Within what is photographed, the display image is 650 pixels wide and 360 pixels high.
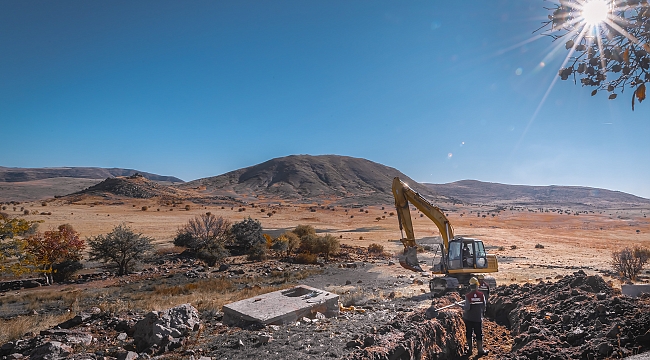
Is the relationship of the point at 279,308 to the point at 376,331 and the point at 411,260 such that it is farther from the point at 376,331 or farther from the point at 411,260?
the point at 411,260

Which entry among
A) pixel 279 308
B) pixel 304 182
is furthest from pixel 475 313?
pixel 304 182

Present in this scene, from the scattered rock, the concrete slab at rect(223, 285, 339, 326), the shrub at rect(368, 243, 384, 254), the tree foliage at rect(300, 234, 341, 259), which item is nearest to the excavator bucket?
the concrete slab at rect(223, 285, 339, 326)

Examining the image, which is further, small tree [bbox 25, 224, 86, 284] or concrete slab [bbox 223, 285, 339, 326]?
small tree [bbox 25, 224, 86, 284]

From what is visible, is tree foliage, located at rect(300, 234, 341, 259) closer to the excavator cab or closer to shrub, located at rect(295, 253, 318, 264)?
shrub, located at rect(295, 253, 318, 264)

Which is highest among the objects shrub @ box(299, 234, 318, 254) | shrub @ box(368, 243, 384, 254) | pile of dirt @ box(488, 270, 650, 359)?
pile of dirt @ box(488, 270, 650, 359)

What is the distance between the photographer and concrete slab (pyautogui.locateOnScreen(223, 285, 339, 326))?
9.88 meters

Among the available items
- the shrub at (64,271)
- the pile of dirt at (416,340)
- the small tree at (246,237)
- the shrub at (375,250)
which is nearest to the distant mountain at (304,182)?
the shrub at (375,250)

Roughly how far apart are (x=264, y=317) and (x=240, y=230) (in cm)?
2076

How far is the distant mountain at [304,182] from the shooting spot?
4916 inches

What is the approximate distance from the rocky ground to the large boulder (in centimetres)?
2

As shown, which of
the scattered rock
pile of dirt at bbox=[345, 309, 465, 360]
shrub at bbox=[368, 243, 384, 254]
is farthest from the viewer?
shrub at bbox=[368, 243, 384, 254]

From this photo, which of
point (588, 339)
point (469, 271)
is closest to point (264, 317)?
point (588, 339)

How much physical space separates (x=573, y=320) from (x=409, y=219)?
398 inches

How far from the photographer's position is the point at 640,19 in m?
3.49
